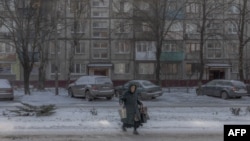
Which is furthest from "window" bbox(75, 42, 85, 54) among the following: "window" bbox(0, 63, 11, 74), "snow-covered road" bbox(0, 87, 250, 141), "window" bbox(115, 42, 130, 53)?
"snow-covered road" bbox(0, 87, 250, 141)

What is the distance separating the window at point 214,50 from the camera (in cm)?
5669

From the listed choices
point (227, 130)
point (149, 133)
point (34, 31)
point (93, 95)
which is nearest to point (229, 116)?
point (149, 133)

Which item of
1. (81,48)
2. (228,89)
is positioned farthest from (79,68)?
(228,89)

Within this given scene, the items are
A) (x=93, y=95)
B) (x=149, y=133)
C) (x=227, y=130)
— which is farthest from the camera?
(x=93, y=95)

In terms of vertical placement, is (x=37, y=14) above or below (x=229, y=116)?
above

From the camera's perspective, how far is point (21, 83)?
2000 inches

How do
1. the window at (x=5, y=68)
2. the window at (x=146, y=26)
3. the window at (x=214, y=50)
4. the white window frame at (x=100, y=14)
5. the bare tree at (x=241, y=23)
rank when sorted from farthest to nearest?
the window at (x=214, y=50) → the white window frame at (x=100, y=14) → the window at (x=5, y=68) → the window at (x=146, y=26) → the bare tree at (x=241, y=23)

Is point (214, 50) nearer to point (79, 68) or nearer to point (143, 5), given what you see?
point (79, 68)

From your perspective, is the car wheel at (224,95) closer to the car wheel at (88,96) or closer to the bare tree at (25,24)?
the car wheel at (88,96)

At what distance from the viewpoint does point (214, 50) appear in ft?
187

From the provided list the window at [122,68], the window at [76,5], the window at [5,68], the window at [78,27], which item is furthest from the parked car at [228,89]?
the window at [5,68]

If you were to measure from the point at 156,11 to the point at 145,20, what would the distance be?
4.55 feet

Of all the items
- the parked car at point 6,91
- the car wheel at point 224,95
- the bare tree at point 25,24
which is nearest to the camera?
the parked car at point 6,91

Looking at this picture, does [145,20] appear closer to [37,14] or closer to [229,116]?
[37,14]
